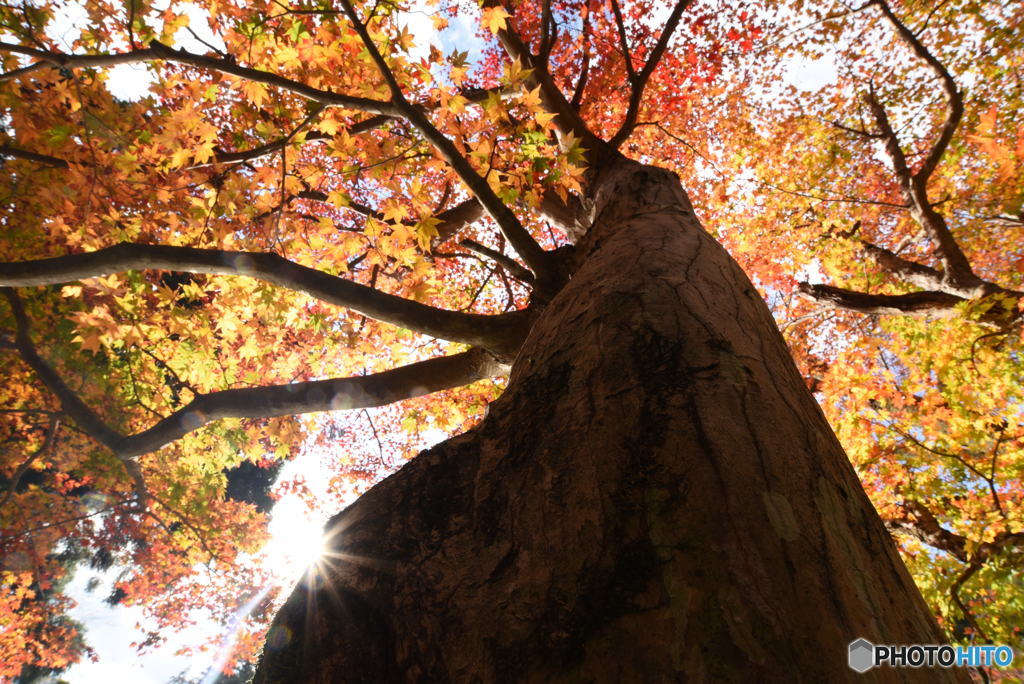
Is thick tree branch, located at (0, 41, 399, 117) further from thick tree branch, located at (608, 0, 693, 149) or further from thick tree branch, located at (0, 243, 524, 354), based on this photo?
thick tree branch, located at (608, 0, 693, 149)

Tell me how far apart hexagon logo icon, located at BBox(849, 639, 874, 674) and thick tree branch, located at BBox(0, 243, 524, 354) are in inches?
101

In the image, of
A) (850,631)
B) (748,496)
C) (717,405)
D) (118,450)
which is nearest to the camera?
(850,631)

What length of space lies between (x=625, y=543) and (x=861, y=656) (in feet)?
1.22

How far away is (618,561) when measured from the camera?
2.66 feet

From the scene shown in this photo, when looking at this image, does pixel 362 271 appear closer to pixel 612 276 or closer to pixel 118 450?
pixel 118 450

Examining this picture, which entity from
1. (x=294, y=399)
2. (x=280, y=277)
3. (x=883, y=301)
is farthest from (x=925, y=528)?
(x=280, y=277)

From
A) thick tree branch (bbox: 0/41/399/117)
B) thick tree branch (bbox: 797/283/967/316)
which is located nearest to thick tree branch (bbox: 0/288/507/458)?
thick tree branch (bbox: 0/41/399/117)

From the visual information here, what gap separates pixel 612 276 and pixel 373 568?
47.5 inches

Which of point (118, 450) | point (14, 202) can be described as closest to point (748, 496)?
point (118, 450)

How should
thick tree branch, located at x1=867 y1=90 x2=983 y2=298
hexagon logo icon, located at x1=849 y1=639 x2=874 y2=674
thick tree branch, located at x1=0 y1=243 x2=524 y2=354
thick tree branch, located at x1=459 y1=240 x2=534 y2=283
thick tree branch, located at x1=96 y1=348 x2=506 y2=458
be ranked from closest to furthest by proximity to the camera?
hexagon logo icon, located at x1=849 y1=639 x2=874 y2=674
thick tree branch, located at x1=0 y1=243 x2=524 y2=354
thick tree branch, located at x1=96 y1=348 x2=506 y2=458
thick tree branch, located at x1=459 y1=240 x2=534 y2=283
thick tree branch, located at x1=867 y1=90 x2=983 y2=298

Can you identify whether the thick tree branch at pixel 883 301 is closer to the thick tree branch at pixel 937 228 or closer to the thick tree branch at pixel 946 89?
the thick tree branch at pixel 937 228

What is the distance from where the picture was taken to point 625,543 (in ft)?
2.72

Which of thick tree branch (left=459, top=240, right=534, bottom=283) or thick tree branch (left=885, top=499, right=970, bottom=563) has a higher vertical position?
thick tree branch (left=459, top=240, right=534, bottom=283)

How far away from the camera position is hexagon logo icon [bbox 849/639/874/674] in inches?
26.7
